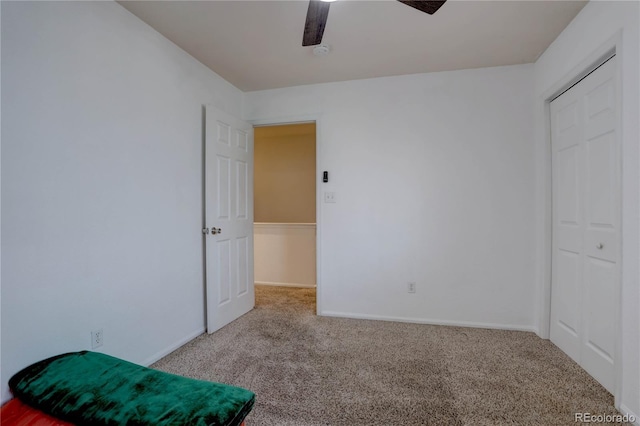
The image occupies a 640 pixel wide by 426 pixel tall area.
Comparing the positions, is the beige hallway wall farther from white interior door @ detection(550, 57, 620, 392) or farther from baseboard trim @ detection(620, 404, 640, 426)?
baseboard trim @ detection(620, 404, 640, 426)

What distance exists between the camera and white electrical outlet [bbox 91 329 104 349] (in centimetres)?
171

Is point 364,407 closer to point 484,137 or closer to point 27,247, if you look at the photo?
point 27,247

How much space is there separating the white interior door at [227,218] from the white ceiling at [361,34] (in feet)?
1.94

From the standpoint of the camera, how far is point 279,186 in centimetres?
556

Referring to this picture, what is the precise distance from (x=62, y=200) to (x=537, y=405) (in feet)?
9.35

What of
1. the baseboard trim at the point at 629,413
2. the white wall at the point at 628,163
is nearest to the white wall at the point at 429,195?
the white wall at the point at 628,163

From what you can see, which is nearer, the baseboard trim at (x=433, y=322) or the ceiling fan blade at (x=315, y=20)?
the ceiling fan blade at (x=315, y=20)

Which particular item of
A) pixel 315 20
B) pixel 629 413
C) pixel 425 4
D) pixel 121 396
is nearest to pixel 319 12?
pixel 315 20

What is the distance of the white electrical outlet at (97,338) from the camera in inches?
67.2

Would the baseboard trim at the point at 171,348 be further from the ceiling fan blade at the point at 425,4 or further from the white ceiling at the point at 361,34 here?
the ceiling fan blade at the point at 425,4

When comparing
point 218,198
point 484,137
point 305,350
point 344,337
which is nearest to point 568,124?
point 484,137

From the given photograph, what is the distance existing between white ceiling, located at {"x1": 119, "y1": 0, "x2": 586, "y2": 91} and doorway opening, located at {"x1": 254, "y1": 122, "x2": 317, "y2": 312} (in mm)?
2078

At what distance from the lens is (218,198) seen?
2736mm

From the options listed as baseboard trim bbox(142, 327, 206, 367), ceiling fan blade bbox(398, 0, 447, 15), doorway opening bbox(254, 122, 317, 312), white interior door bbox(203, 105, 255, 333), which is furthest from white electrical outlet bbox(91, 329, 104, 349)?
doorway opening bbox(254, 122, 317, 312)
